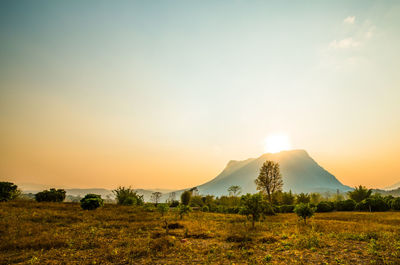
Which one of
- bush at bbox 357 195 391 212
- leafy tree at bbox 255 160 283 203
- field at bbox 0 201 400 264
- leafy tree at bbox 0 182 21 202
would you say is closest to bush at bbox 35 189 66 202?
leafy tree at bbox 0 182 21 202

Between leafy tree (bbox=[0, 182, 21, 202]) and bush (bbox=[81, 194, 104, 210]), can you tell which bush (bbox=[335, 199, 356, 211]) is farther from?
leafy tree (bbox=[0, 182, 21, 202])

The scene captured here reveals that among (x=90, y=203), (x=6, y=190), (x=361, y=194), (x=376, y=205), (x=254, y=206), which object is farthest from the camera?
(x=361, y=194)

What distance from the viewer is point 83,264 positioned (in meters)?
9.63

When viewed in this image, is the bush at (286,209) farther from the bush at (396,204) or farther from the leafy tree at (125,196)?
the leafy tree at (125,196)

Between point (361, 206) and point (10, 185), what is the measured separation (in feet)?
203

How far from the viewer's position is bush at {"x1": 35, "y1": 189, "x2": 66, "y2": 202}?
38.2 m

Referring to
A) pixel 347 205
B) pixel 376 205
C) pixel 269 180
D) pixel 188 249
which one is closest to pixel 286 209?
pixel 347 205

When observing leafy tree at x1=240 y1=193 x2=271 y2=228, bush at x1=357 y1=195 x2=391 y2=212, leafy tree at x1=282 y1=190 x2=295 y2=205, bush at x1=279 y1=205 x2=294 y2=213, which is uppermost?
leafy tree at x1=240 y1=193 x2=271 y2=228

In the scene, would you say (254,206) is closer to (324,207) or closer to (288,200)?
(324,207)

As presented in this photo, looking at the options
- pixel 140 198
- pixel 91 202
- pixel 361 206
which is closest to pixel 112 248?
pixel 91 202

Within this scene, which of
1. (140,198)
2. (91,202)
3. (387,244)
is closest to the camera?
(387,244)

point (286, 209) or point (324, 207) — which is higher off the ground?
point (324, 207)

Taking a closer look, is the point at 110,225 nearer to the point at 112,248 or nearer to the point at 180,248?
the point at 112,248

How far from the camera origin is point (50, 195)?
39.0 m
